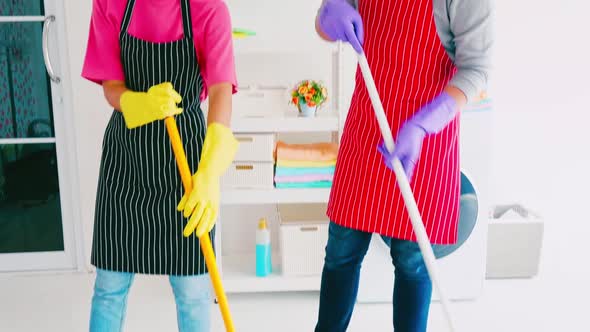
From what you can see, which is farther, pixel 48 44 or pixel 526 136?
pixel 526 136

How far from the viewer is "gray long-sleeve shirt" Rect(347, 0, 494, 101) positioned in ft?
4.17

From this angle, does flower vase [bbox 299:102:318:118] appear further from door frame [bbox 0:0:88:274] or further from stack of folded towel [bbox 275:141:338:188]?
door frame [bbox 0:0:88:274]

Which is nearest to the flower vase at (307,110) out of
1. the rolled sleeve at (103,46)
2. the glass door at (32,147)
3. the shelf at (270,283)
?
the shelf at (270,283)

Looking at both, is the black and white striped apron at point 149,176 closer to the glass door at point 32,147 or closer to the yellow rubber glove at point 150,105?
the yellow rubber glove at point 150,105

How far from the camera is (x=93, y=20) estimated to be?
4.34 ft

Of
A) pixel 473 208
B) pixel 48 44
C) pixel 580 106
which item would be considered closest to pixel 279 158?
pixel 473 208

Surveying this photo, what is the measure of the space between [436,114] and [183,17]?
0.56 metres

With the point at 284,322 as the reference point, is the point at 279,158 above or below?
above

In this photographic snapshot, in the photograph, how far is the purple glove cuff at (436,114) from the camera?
4.18 ft

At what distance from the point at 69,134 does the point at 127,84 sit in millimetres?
1143

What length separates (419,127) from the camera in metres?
1.28

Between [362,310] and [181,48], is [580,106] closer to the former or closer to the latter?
[362,310]

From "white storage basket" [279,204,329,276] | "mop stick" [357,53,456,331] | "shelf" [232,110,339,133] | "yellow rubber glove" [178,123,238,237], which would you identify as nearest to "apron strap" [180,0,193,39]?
"yellow rubber glove" [178,123,238,237]

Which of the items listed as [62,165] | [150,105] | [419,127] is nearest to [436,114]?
[419,127]
